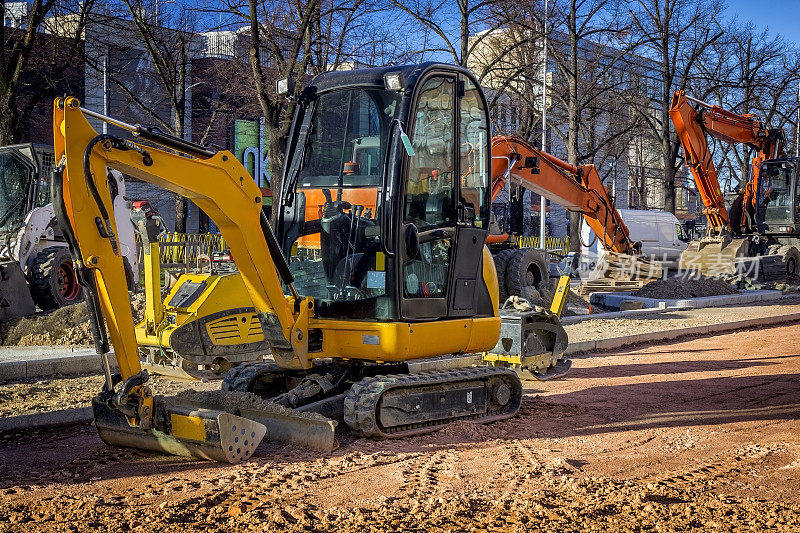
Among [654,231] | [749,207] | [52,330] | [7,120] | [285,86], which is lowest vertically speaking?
[52,330]

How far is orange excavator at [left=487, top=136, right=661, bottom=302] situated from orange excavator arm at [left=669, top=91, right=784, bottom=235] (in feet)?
9.54

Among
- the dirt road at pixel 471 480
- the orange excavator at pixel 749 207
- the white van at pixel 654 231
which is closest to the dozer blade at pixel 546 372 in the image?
the dirt road at pixel 471 480

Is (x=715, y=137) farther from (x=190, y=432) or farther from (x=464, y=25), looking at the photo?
(x=190, y=432)

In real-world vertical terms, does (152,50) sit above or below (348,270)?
above

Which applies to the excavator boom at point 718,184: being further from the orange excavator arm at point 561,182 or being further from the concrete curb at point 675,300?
the orange excavator arm at point 561,182

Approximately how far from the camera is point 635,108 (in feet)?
114

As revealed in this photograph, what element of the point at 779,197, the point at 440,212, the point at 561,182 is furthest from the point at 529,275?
the point at 779,197

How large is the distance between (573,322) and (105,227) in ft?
38.7

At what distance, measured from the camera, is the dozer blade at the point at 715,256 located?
24.9 meters

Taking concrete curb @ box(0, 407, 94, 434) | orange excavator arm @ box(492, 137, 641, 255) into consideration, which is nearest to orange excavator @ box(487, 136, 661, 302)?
orange excavator arm @ box(492, 137, 641, 255)

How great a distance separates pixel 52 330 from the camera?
12602 mm

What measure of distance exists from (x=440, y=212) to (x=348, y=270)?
95 cm

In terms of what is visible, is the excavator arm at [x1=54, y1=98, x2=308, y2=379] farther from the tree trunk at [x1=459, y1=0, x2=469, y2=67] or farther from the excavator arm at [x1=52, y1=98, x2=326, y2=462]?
the tree trunk at [x1=459, y1=0, x2=469, y2=67]

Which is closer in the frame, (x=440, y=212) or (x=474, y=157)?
(x=440, y=212)
